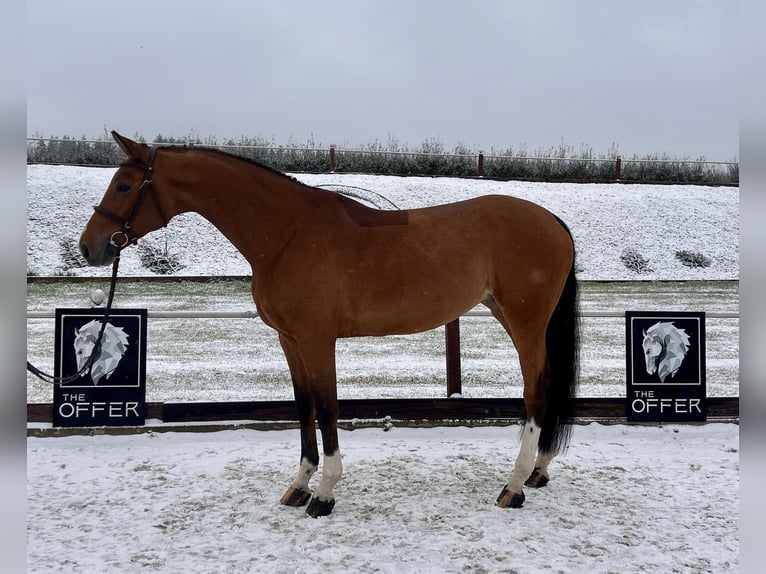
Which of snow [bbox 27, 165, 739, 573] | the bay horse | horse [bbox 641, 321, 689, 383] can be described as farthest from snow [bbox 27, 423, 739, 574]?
horse [bbox 641, 321, 689, 383]

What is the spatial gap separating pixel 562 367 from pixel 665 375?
5.07 feet

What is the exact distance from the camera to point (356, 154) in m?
18.3

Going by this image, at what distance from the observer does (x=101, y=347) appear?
4172mm

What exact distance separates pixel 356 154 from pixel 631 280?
9.74 m

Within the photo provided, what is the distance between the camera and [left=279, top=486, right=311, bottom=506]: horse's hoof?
10.4 ft

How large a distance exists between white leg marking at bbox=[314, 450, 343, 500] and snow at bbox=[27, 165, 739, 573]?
0.42 feet

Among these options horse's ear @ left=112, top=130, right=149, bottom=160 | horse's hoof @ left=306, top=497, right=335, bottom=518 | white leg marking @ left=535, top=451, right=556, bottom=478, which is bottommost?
horse's hoof @ left=306, top=497, right=335, bottom=518

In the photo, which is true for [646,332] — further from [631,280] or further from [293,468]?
[631,280]

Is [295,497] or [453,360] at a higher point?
[453,360]

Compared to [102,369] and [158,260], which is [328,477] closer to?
[102,369]

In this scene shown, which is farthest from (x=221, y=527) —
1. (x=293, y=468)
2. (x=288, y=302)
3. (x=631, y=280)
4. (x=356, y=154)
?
(x=356, y=154)

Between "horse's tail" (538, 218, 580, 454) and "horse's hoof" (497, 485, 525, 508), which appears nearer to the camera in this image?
"horse's hoof" (497, 485, 525, 508)

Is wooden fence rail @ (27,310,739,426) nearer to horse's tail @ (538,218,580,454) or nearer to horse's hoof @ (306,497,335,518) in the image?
horse's tail @ (538,218,580,454)

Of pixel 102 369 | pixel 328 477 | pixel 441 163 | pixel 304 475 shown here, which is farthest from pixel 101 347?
pixel 441 163
